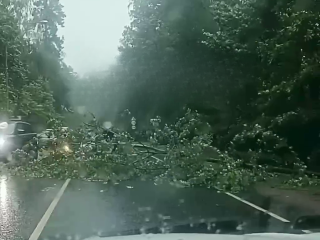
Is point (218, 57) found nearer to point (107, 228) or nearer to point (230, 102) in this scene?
point (230, 102)

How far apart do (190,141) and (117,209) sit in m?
6.59

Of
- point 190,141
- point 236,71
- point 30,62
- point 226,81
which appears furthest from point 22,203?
point 30,62

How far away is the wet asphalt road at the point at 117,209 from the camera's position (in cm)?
955

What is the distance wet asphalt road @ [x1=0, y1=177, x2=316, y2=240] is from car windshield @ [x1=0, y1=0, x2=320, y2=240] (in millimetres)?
32

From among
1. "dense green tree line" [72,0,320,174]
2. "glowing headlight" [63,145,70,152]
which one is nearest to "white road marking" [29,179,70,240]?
"glowing headlight" [63,145,70,152]

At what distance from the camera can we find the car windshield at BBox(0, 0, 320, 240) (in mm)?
10812

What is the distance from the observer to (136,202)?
12.7 metres

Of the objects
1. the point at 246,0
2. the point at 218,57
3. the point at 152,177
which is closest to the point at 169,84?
the point at 218,57

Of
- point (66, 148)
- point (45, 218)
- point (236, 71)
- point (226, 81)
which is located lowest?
point (45, 218)

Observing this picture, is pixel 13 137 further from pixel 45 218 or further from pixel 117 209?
pixel 45 218

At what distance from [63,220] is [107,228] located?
1156mm

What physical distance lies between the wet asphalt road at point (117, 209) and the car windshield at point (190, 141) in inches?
1.3

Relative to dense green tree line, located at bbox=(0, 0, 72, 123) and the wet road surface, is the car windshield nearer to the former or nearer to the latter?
the wet road surface

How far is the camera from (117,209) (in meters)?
11.7
